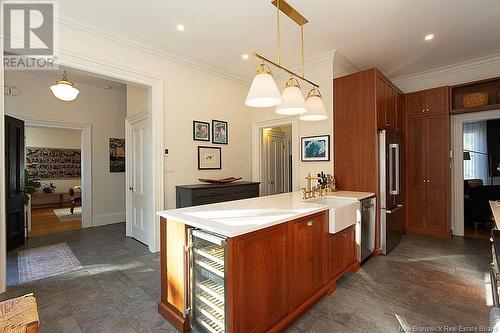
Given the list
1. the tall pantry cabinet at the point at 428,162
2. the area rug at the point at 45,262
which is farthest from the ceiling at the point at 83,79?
the tall pantry cabinet at the point at 428,162

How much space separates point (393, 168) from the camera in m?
3.55

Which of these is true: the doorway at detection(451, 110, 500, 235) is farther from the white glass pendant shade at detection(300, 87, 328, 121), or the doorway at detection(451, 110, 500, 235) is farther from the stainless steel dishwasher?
the white glass pendant shade at detection(300, 87, 328, 121)

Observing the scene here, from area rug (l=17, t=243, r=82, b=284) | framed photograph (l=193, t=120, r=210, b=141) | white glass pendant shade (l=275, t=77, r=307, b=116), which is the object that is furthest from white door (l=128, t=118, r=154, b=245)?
white glass pendant shade (l=275, t=77, r=307, b=116)

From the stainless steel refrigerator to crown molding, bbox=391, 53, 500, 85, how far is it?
72.7 inches

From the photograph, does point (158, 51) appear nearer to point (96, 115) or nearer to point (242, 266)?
point (96, 115)

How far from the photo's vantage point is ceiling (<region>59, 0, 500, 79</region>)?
2.65m

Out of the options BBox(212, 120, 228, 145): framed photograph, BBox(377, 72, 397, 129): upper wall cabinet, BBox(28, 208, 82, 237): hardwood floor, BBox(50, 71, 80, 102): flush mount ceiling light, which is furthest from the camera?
BBox(28, 208, 82, 237): hardwood floor

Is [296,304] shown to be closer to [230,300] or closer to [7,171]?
[230,300]

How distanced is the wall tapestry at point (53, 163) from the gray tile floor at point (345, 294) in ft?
18.2

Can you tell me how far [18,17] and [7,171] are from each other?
2.30m

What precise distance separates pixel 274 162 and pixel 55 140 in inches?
296

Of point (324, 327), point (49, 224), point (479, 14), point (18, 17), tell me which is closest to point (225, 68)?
point (18, 17)

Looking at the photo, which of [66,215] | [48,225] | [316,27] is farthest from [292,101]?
[66,215]

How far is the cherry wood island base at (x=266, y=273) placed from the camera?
151 centimetres
